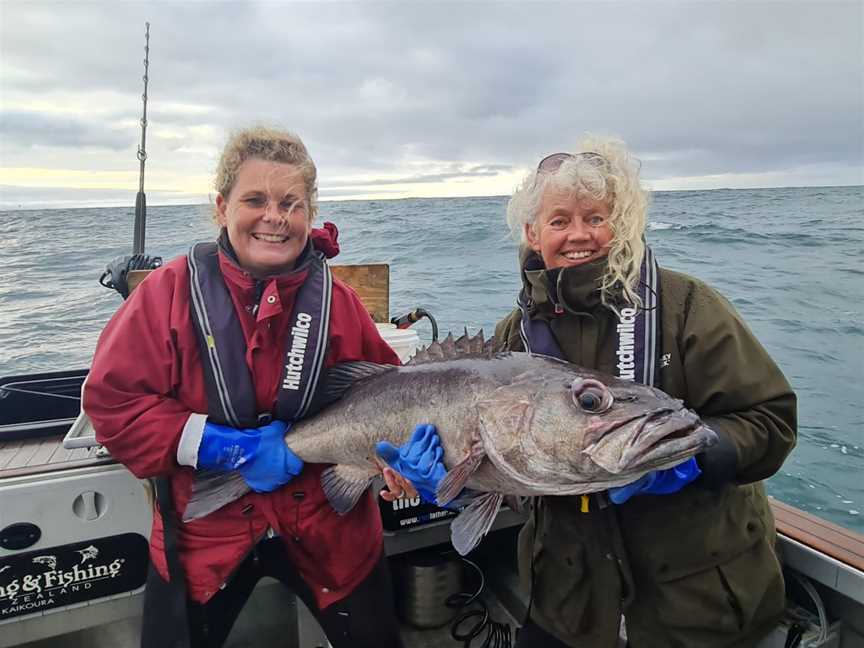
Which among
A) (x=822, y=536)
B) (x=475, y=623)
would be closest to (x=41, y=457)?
(x=475, y=623)

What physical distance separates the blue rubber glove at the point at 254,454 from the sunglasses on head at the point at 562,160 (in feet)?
5.61

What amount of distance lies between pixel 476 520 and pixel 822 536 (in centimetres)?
187

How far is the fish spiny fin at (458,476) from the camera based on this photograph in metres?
2.37

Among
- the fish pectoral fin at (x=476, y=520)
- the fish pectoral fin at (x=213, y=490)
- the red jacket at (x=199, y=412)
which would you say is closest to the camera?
the fish pectoral fin at (x=476, y=520)

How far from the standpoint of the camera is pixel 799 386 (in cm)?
1012

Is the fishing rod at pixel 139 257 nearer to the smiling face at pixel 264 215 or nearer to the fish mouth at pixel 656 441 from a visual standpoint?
the smiling face at pixel 264 215

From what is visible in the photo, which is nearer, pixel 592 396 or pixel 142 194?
pixel 592 396

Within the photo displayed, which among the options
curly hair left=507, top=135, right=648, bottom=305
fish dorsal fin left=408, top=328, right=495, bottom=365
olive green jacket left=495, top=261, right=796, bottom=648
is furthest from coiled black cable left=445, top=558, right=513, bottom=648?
curly hair left=507, top=135, right=648, bottom=305

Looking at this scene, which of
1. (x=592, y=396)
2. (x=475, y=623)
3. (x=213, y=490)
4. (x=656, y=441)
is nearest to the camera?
(x=656, y=441)

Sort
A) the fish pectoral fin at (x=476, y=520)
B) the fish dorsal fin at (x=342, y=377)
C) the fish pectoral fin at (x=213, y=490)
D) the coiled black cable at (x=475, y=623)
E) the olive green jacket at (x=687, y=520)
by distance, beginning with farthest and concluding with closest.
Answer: the coiled black cable at (x=475, y=623) < the fish dorsal fin at (x=342, y=377) < the fish pectoral fin at (x=213, y=490) < the fish pectoral fin at (x=476, y=520) < the olive green jacket at (x=687, y=520)

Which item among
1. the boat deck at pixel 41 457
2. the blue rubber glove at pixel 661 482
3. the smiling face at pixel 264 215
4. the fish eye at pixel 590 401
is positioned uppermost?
the smiling face at pixel 264 215

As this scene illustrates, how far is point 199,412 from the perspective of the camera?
109 inches

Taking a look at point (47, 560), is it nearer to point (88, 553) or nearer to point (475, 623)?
point (88, 553)

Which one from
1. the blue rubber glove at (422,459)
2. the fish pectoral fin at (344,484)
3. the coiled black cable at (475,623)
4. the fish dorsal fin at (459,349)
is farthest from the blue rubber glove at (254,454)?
the coiled black cable at (475,623)
